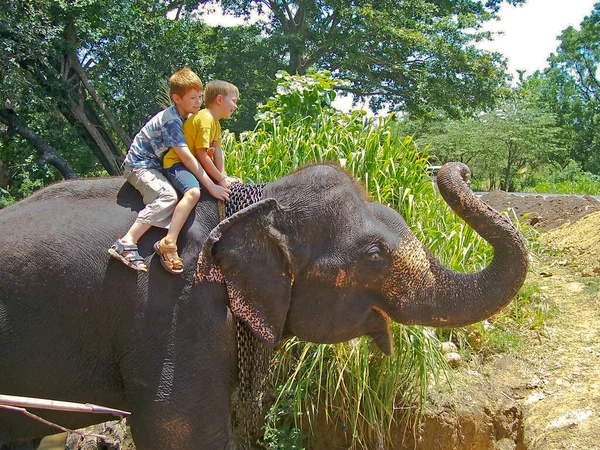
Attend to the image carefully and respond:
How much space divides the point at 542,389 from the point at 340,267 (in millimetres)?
3173

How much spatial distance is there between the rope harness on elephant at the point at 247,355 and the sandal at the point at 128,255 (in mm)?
372

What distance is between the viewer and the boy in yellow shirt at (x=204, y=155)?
7.83 ft

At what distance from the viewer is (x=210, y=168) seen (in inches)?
101

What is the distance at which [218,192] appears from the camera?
247cm

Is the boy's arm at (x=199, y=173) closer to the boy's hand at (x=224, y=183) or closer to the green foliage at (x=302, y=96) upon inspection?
the boy's hand at (x=224, y=183)

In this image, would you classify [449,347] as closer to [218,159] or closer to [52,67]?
[218,159]

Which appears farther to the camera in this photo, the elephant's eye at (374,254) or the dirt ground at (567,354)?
the dirt ground at (567,354)

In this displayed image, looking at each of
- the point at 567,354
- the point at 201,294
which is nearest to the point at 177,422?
the point at 201,294

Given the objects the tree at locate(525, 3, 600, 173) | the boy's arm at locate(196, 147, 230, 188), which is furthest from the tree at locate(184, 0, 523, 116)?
the tree at locate(525, 3, 600, 173)

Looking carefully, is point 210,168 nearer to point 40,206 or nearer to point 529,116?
point 40,206

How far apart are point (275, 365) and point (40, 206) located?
83.3 inches

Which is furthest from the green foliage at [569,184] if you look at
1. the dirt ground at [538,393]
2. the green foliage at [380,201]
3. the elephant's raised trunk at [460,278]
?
the elephant's raised trunk at [460,278]

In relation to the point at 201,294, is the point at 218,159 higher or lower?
higher

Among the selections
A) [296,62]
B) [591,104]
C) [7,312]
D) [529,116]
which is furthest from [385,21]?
[591,104]
